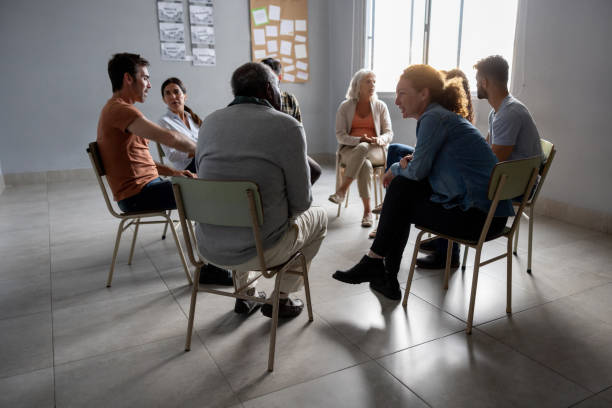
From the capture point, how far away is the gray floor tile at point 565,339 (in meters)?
1.70

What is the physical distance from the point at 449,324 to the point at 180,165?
207cm

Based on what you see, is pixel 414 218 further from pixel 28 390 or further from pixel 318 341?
pixel 28 390

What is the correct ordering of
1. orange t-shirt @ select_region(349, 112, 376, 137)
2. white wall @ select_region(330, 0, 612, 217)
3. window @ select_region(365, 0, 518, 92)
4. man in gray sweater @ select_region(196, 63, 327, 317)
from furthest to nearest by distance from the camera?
window @ select_region(365, 0, 518, 92) < orange t-shirt @ select_region(349, 112, 376, 137) < white wall @ select_region(330, 0, 612, 217) < man in gray sweater @ select_region(196, 63, 327, 317)

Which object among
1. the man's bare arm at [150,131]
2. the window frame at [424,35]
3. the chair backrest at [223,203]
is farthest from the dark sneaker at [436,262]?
the window frame at [424,35]

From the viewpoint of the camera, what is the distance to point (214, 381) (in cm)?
167

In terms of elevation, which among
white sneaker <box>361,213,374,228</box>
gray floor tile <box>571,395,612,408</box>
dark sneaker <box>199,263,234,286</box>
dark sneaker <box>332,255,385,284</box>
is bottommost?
white sneaker <box>361,213,374,228</box>

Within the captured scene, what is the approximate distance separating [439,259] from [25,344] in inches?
85.1

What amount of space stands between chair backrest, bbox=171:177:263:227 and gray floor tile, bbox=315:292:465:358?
75cm

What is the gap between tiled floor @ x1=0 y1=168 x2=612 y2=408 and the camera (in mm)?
1595

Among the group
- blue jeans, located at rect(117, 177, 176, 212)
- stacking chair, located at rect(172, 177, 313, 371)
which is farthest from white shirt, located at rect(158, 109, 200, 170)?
stacking chair, located at rect(172, 177, 313, 371)

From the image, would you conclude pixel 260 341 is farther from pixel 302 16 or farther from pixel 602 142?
pixel 302 16

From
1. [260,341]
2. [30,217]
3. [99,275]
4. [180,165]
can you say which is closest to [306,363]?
[260,341]

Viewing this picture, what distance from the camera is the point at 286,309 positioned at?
7.00 ft

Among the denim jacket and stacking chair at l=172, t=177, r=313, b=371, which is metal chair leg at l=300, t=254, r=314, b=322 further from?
the denim jacket
